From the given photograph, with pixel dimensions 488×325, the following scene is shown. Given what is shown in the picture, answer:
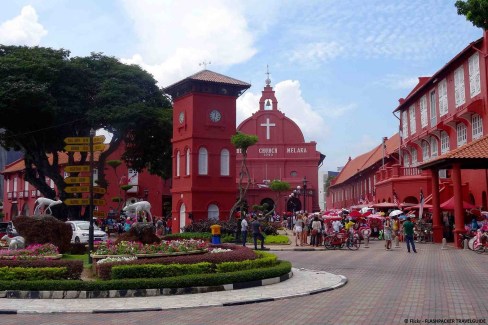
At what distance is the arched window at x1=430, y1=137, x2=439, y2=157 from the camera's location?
35.5 metres

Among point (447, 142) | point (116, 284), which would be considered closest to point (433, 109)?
point (447, 142)

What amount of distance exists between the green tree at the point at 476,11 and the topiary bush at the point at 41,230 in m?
14.1

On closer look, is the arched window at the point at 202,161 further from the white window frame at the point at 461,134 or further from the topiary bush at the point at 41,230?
the white window frame at the point at 461,134

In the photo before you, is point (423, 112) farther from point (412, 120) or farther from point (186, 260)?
point (186, 260)

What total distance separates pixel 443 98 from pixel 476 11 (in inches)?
921

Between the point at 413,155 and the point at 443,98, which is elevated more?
the point at 443,98

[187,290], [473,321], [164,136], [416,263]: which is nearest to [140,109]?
[164,136]

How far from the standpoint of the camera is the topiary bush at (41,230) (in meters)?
17.9

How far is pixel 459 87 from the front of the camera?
30984 millimetres

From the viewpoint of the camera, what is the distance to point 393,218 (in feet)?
101

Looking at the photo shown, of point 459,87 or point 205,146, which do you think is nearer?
point 459,87

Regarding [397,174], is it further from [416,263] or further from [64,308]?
[64,308]

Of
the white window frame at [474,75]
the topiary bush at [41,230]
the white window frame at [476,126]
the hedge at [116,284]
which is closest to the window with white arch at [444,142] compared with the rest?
the white window frame at [476,126]

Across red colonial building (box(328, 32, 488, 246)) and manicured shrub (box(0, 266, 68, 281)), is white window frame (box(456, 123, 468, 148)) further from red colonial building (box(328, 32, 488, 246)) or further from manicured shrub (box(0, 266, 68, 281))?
manicured shrub (box(0, 266, 68, 281))
